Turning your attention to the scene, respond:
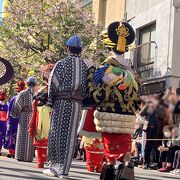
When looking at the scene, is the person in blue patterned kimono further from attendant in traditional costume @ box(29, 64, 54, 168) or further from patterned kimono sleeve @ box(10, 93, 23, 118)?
patterned kimono sleeve @ box(10, 93, 23, 118)

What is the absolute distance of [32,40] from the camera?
78.9 ft

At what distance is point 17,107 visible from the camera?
355 inches

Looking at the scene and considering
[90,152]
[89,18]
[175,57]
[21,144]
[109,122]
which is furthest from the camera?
[89,18]

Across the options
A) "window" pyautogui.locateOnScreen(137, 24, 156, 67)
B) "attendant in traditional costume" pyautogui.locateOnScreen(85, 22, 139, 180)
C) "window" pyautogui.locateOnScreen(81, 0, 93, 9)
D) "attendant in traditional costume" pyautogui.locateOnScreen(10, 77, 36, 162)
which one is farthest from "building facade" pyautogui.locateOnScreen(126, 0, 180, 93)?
"attendant in traditional costume" pyautogui.locateOnScreen(85, 22, 139, 180)

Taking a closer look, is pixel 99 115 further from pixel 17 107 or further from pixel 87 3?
pixel 87 3

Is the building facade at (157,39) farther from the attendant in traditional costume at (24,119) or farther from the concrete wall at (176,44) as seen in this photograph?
the attendant in traditional costume at (24,119)

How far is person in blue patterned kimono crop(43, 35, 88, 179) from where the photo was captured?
17.9 ft

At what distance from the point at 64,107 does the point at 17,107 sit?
361 centimetres

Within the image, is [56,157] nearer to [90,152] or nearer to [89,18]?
[90,152]

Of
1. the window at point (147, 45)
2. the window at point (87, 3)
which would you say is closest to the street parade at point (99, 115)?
the window at point (147, 45)

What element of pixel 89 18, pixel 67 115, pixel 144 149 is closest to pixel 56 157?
pixel 67 115

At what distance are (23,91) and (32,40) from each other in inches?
602

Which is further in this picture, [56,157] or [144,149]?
[144,149]

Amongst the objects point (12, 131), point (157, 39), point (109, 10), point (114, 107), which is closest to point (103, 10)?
point (109, 10)
